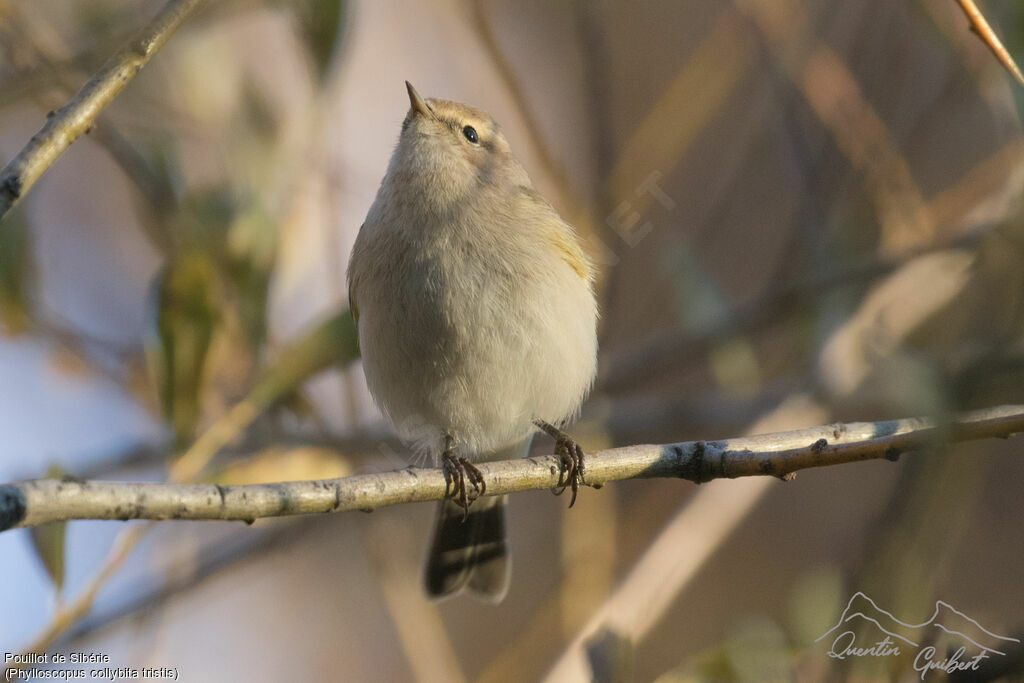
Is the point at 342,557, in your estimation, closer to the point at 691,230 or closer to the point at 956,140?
the point at 691,230

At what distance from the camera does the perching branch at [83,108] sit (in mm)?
1440

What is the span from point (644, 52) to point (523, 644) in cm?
Result: 442

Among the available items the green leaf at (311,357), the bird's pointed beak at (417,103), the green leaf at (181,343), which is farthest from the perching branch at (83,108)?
the bird's pointed beak at (417,103)

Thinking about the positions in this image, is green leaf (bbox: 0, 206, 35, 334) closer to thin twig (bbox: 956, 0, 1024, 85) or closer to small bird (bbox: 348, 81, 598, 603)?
small bird (bbox: 348, 81, 598, 603)

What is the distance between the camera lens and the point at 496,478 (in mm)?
2348

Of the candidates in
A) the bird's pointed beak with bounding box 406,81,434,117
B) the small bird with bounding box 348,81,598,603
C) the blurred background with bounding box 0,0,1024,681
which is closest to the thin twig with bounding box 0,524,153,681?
the blurred background with bounding box 0,0,1024,681

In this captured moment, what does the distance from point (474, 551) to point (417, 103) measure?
1674 millimetres

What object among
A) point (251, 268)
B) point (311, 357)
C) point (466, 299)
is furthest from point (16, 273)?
point (466, 299)

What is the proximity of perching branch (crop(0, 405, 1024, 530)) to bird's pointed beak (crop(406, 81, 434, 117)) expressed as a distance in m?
1.41

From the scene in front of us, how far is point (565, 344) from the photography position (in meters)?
3.02

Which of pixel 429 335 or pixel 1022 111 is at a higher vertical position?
pixel 429 335

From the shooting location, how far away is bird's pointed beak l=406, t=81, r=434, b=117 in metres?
3.22

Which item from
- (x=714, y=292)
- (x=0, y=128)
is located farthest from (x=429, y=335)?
(x=0, y=128)

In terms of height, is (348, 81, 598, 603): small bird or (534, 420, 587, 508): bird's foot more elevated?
(348, 81, 598, 603): small bird
